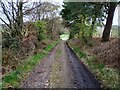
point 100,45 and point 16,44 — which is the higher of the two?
point 16,44

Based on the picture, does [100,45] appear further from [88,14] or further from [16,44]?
[16,44]

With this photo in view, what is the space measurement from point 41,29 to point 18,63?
17417mm

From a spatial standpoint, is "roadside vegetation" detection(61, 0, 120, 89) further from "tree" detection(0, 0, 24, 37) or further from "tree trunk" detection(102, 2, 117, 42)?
"tree" detection(0, 0, 24, 37)

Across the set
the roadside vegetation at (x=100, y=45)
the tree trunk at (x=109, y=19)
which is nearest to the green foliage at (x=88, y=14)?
the roadside vegetation at (x=100, y=45)

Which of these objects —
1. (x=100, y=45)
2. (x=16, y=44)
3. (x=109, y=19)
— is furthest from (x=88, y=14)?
(x=16, y=44)

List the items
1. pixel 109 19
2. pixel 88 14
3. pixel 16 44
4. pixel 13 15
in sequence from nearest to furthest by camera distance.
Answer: pixel 16 44, pixel 13 15, pixel 109 19, pixel 88 14

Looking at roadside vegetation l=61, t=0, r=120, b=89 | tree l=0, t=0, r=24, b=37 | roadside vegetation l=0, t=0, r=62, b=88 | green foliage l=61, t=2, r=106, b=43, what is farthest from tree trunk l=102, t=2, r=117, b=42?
tree l=0, t=0, r=24, b=37

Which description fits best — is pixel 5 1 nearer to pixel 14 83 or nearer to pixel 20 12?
pixel 20 12

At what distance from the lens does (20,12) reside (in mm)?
22875

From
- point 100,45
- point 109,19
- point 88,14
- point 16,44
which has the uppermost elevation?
point 88,14

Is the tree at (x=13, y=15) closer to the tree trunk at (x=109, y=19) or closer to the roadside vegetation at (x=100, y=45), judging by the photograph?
the roadside vegetation at (x=100, y=45)

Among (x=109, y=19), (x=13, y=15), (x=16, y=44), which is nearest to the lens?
(x=16, y=44)

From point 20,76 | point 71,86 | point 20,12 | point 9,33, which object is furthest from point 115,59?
point 20,12

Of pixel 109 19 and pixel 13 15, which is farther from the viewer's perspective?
pixel 109 19
